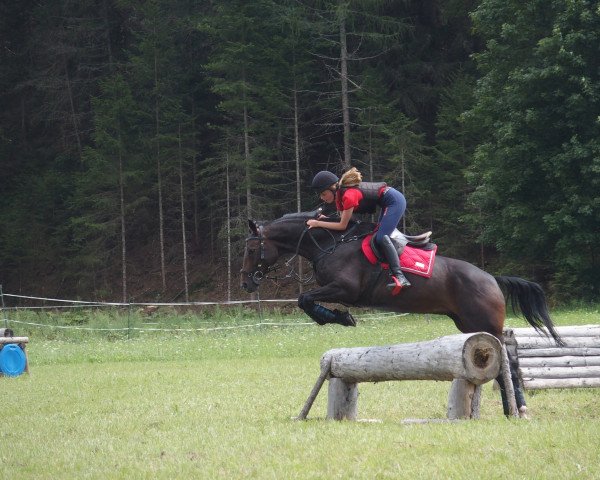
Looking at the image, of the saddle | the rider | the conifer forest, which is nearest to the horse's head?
the rider

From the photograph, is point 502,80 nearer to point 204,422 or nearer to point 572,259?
point 572,259

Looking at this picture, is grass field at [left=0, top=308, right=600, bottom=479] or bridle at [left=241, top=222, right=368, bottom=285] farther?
bridle at [left=241, top=222, right=368, bottom=285]

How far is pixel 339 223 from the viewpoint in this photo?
11.4m

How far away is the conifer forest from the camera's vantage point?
3338 centimetres

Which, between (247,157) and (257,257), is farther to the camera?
(247,157)

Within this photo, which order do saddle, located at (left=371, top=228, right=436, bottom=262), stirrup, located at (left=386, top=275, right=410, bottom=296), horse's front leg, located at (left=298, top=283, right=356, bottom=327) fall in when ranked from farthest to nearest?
saddle, located at (left=371, top=228, right=436, bottom=262)
horse's front leg, located at (left=298, top=283, right=356, bottom=327)
stirrup, located at (left=386, top=275, right=410, bottom=296)

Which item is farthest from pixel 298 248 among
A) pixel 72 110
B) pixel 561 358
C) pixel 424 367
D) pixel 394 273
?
pixel 72 110

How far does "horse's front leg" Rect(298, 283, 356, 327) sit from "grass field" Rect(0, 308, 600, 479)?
125cm

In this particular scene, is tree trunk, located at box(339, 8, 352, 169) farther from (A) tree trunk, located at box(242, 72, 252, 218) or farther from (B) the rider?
(B) the rider

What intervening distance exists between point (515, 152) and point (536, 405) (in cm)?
2191

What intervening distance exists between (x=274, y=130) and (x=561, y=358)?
106 ft

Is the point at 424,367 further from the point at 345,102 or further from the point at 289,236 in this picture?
the point at 345,102

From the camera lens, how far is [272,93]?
44594 mm

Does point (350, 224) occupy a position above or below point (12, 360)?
above
